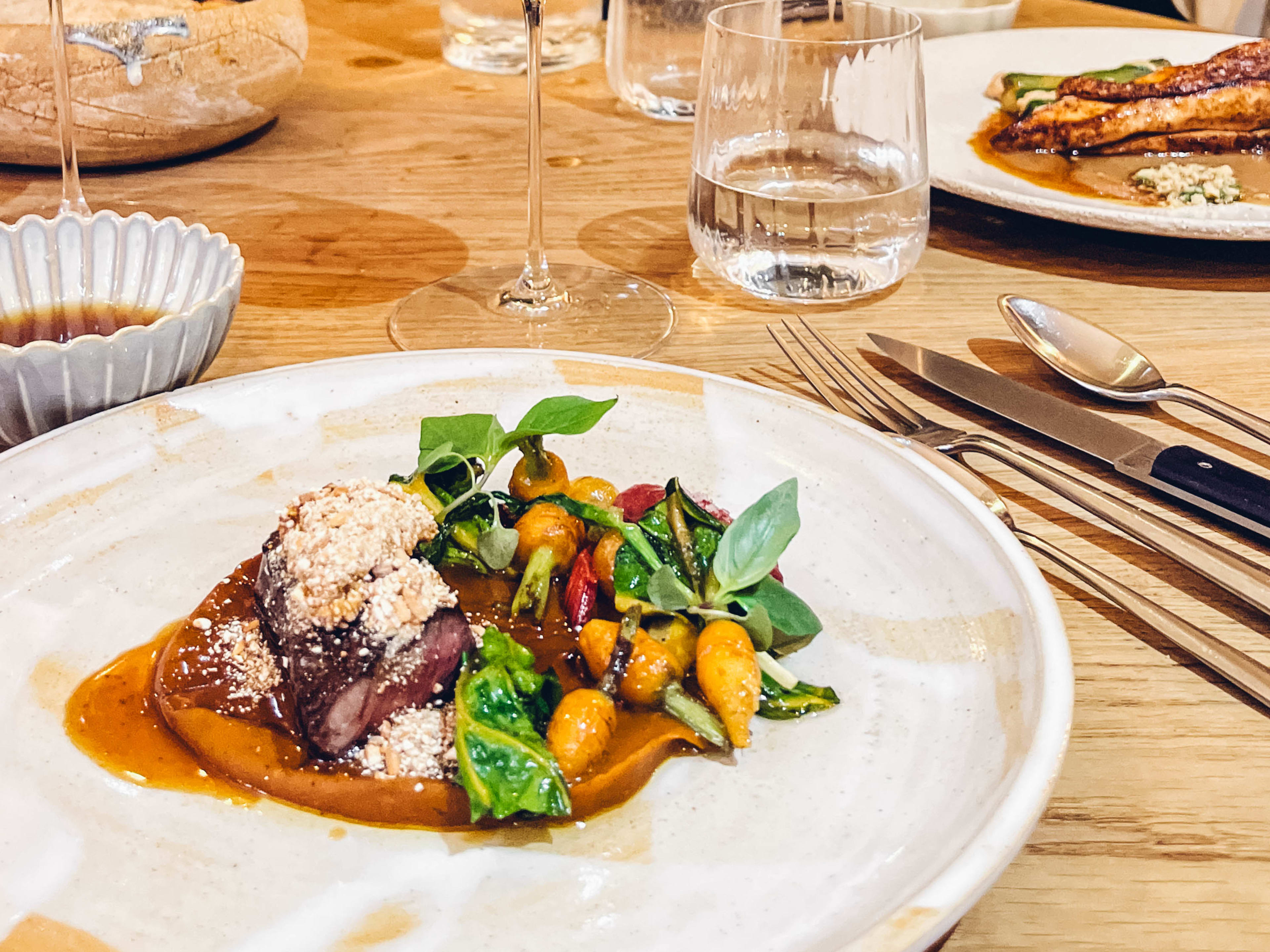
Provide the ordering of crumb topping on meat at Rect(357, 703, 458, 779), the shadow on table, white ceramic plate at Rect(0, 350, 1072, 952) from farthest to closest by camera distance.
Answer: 1. the shadow on table
2. crumb topping on meat at Rect(357, 703, 458, 779)
3. white ceramic plate at Rect(0, 350, 1072, 952)

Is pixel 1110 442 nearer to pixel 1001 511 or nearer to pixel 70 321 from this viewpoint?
→ pixel 1001 511

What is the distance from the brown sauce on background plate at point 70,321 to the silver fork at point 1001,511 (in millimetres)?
707

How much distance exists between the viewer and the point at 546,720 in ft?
2.63

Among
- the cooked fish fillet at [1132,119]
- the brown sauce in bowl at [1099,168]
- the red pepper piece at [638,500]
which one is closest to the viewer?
the red pepper piece at [638,500]

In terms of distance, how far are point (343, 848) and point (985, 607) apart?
0.49 metres

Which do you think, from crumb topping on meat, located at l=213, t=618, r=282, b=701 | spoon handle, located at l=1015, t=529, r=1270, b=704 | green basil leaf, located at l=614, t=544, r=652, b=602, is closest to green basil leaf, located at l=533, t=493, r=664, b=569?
green basil leaf, located at l=614, t=544, r=652, b=602

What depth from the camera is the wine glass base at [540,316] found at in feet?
4.63

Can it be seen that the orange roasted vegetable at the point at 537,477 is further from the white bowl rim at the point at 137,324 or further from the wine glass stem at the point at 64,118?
the wine glass stem at the point at 64,118

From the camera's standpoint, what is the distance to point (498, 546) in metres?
0.92

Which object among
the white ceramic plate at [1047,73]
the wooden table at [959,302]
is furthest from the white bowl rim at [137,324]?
the white ceramic plate at [1047,73]

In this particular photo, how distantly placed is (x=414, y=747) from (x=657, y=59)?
1770 millimetres

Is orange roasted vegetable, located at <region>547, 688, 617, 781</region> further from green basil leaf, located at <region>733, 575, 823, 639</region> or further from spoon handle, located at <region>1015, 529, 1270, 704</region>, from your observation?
spoon handle, located at <region>1015, 529, 1270, 704</region>

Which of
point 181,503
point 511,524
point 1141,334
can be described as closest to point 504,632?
point 511,524

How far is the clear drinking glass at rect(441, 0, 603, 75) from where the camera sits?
8.18ft
